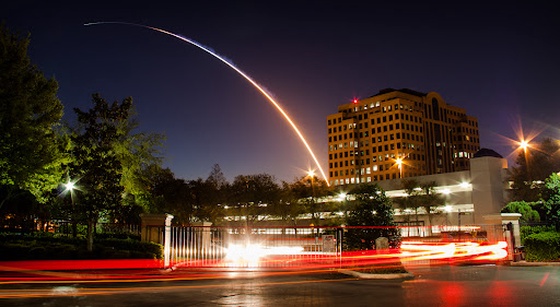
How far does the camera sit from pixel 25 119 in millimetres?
26766

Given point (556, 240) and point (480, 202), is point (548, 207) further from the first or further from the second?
point (480, 202)

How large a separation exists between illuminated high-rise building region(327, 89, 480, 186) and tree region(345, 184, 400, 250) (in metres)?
137

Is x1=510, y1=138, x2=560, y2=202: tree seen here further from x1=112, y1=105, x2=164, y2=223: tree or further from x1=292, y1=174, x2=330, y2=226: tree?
x1=112, y1=105, x2=164, y2=223: tree

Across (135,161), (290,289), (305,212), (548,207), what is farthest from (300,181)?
(290,289)

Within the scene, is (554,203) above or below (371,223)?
above

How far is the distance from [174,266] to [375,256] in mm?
8924

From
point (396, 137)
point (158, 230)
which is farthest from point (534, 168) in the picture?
point (396, 137)

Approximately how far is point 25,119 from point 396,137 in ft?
476

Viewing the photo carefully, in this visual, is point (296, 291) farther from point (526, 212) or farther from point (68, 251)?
point (526, 212)

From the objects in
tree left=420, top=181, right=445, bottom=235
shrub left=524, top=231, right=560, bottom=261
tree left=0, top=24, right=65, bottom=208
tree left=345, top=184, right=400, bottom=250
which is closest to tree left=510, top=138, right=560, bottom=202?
tree left=420, top=181, right=445, bottom=235

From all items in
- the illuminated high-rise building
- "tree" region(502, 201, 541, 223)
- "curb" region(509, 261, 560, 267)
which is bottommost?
"curb" region(509, 261, 560, 267)

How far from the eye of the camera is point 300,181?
79.3 meters

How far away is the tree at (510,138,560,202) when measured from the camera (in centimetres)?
5828

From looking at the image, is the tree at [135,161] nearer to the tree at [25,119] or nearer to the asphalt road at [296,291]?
the tree at [25,119]
